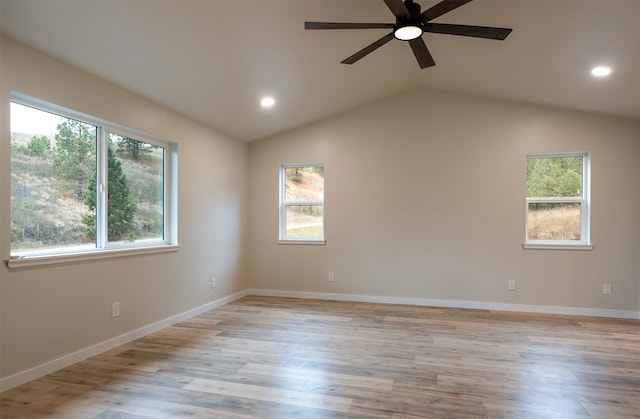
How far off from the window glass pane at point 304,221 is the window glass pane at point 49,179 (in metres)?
2.75

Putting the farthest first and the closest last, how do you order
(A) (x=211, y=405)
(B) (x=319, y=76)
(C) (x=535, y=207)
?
(C) (x=535, y=207) → (B) (x=319, y=76) → (A) (x=211, y=405)

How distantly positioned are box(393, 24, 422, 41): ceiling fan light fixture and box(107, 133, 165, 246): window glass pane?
2.63 meters

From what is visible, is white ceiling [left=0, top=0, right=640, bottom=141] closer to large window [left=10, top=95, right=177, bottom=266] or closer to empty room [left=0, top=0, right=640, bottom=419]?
empty room [left=0, top=0, right=640, bottom=419]

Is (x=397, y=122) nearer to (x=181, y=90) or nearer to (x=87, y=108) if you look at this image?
(x=181, y=90)

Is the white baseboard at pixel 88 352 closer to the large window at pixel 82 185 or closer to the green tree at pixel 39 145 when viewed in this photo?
the large window at pixel 82 185

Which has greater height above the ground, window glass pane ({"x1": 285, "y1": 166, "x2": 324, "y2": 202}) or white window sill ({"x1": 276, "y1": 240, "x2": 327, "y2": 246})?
window glass pane ({"x1": 285, "y1": 166, "x2": 324, "y2": 202})

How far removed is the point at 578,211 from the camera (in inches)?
174

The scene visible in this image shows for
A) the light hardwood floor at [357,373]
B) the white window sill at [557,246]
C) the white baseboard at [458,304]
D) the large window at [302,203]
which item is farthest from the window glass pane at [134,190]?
the white window sill at [557,246]

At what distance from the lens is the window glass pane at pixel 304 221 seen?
5.30 metres

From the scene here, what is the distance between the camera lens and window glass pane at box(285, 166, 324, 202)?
529 centimetres

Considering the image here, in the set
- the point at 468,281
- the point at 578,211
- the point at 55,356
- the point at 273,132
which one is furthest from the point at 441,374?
the point at 273,132

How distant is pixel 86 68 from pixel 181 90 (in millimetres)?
830

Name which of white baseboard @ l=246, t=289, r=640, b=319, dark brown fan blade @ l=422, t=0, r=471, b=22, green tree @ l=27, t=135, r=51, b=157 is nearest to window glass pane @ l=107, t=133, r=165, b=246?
green tree @ l=27, t=135, r=51, b=157

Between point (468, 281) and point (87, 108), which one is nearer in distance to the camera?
point (87, 108)
